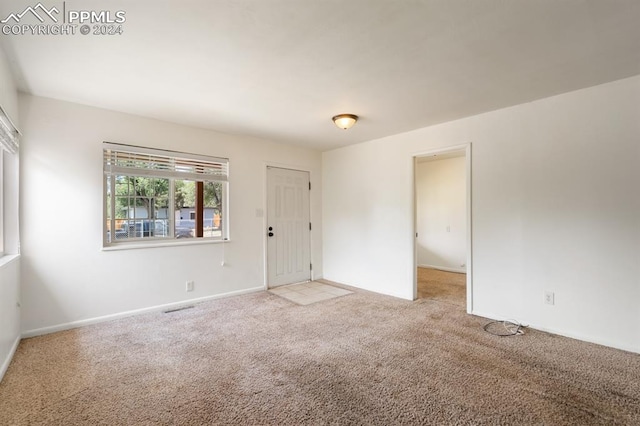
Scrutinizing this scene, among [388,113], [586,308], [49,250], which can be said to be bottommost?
[586,308]

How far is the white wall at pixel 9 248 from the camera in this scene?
2316 millimetres

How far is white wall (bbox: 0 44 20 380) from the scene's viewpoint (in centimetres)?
232

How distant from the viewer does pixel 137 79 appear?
269cm

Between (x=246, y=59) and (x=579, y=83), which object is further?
(x=579, y=83)

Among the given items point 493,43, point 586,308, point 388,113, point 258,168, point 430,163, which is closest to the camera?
point 493,43

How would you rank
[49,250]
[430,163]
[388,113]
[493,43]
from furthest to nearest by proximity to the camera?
1. [430,163]
2. [388,113]
3. [49,250]
4. [493,43]

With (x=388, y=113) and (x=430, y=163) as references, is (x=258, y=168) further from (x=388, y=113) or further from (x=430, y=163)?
(x=430, y=163)

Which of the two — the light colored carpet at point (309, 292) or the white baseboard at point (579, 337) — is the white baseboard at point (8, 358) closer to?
the light colored carpet at point (309, 292)

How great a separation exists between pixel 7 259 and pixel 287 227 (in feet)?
11.1

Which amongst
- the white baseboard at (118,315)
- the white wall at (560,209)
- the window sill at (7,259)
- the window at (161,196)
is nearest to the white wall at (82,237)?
the white baseboard at (118,315)

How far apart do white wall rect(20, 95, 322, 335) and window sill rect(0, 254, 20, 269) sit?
0.84 feet

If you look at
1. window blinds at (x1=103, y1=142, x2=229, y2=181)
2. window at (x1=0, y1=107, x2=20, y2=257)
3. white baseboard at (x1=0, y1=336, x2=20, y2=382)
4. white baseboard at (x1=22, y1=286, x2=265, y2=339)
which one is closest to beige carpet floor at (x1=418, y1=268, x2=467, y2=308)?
white baseboard at (x1=22, y1=286, x2=265, y2=339)

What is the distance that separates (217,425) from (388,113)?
11.0ft

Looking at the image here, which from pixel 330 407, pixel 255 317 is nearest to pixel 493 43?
pixel 330 407
